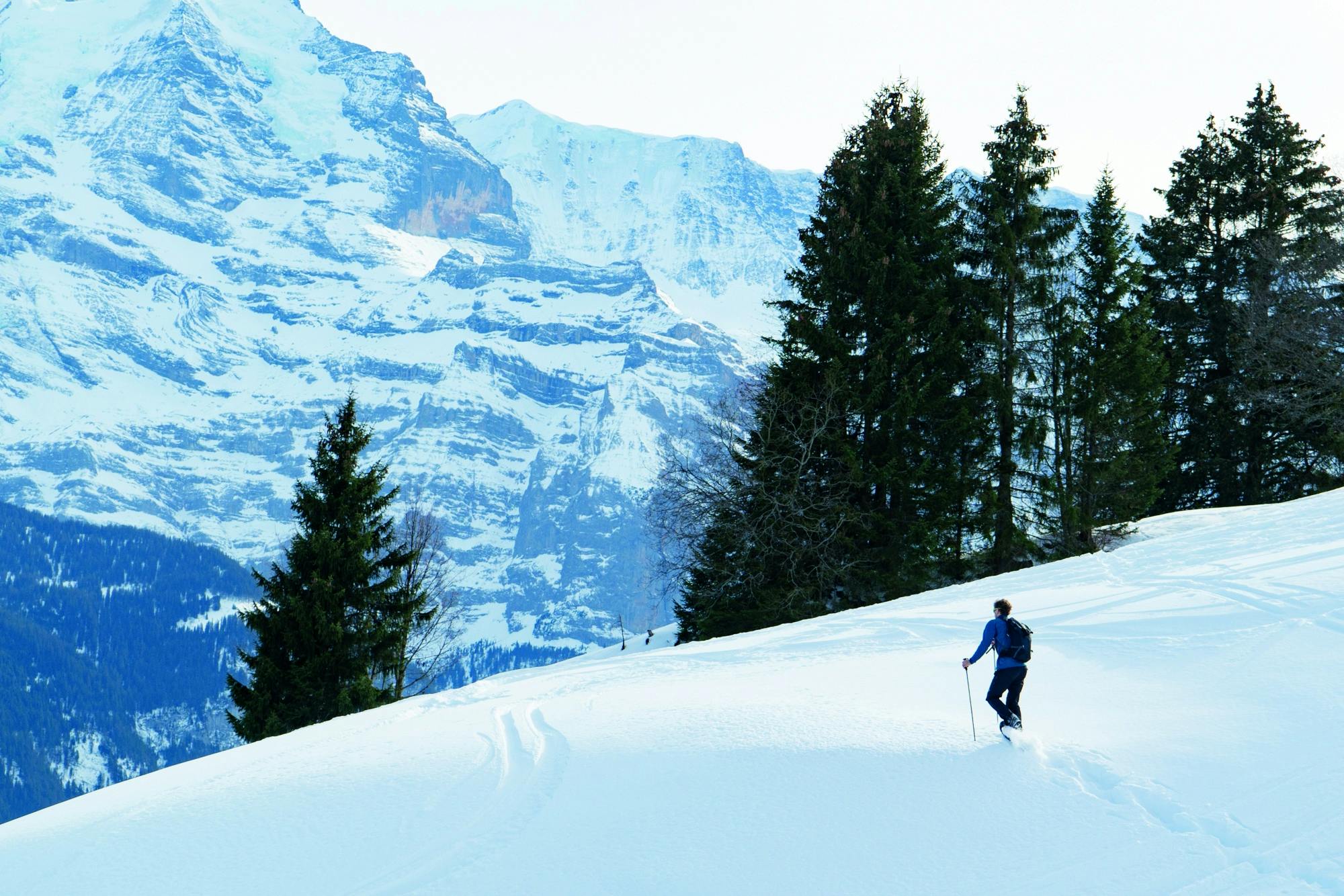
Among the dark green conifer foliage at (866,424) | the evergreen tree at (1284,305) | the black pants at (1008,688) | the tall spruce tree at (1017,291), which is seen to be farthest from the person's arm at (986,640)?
the evergreen tree at (1284,305)

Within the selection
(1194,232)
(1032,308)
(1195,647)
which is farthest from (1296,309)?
(1195,647)

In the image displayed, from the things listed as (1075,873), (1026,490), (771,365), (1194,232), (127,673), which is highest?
(1194,232)

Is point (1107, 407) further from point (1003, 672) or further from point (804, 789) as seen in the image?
point (804, 789)

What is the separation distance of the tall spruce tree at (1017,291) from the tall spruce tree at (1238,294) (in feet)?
28.3

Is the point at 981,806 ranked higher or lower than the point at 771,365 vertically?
lower

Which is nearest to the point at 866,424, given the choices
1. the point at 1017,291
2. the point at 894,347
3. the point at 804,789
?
the point at 894,347

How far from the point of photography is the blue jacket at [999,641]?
10.5 meters

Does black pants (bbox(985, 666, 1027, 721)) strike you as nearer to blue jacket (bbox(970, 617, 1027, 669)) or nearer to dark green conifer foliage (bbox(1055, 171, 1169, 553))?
blue jacket (bbox(970, 617, 1027, 669))

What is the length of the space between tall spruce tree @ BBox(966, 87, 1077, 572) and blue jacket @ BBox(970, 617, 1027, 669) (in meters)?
15.3

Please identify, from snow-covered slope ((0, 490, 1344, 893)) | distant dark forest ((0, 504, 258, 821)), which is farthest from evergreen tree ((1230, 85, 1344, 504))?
distant dark forest ((0, 504, 258, 821))

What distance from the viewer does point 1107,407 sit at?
1094 inches

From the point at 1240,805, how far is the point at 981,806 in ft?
6.97

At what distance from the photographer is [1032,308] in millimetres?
26562

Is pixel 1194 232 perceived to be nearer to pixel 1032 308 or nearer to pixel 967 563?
pixel 1032 308
